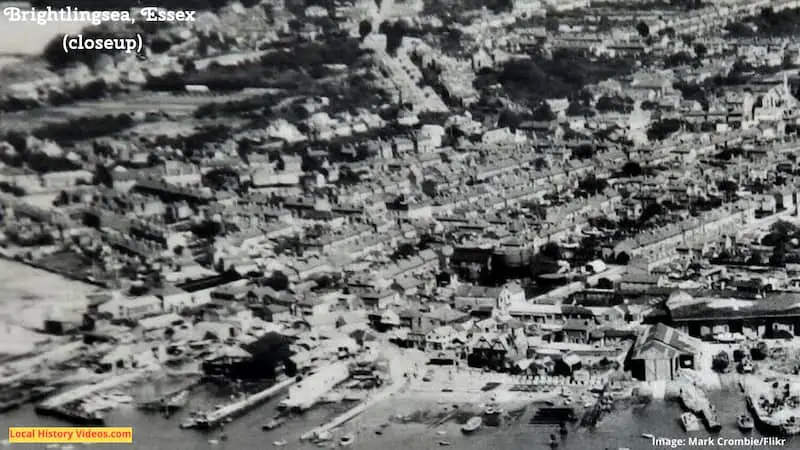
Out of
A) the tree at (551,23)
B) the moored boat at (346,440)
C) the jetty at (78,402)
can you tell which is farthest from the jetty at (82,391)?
the tree at (551,23)

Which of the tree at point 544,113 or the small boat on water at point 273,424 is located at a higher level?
the tree at point 544,113

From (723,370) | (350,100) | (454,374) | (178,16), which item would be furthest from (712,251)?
A: (178,16)

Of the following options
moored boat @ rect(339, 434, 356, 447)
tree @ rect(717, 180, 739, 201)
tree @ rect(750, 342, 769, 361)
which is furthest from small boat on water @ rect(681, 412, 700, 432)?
tree @ rect(717, 180, 739, 201)

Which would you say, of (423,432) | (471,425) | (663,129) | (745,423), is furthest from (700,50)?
(423,432)

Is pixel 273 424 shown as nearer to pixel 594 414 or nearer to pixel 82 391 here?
pixel 82 391

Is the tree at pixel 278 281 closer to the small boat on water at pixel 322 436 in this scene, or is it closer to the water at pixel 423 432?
the water at pixel 423 432

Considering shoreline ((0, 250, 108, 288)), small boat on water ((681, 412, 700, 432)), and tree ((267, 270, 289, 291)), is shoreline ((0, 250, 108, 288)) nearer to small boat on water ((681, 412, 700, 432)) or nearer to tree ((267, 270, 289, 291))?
tree ((267, 270, 289, 291))

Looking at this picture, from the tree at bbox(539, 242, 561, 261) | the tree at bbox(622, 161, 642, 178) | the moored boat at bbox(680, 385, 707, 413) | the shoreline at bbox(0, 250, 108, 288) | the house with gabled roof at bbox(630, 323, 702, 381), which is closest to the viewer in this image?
the moored boat at bbox(680, 385, 707, 413)
